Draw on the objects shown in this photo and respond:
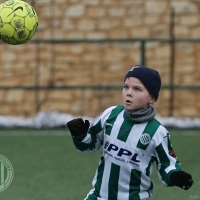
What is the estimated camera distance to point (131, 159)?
5.54 metres

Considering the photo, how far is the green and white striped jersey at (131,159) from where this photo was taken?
5.54 metres

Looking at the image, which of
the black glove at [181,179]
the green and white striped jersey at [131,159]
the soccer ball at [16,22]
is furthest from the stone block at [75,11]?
the black glove at [181,179]

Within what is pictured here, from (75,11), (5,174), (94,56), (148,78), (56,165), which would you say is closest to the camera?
(148,78)

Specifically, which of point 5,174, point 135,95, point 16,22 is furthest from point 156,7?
point 135,95

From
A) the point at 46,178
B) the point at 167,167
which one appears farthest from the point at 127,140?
the point at 46,178

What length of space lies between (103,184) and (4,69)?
30.6 feet

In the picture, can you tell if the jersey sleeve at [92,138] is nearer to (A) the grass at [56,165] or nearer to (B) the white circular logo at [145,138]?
(B) the white circular logo at [145,138]

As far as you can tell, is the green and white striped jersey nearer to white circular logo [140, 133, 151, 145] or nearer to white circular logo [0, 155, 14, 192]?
white circular logo [140, 133, 151, 145]

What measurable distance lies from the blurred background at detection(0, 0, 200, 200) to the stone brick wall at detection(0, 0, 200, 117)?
0.02m

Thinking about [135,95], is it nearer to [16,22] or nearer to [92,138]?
[92,138]

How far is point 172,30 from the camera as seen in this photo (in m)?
14.7

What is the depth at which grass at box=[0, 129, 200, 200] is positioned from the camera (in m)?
8.27

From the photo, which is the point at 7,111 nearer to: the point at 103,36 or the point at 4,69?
the point at 4,69

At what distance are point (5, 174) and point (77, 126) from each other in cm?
338
